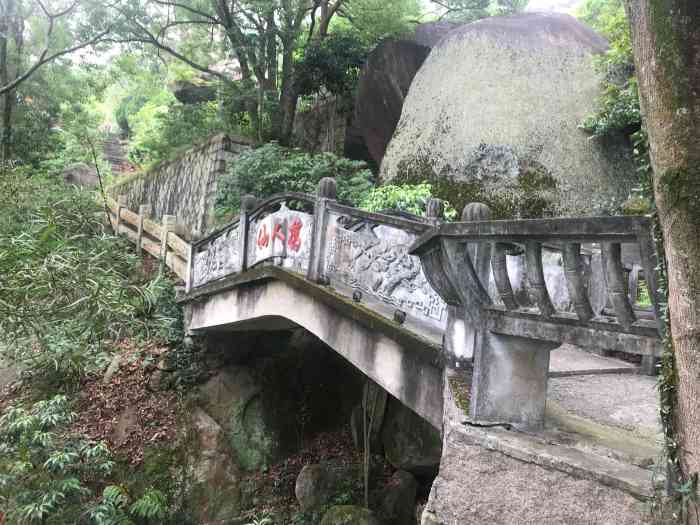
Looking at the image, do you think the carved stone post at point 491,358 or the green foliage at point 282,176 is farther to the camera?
the green foliage at point 282,176

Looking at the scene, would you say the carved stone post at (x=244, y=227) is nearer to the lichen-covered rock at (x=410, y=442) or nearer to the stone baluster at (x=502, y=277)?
the lichen-covered rock at (x=410, y=442)

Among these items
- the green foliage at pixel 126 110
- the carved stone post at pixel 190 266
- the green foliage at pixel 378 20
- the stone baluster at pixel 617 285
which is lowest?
the stone baluster at pixel 617 285

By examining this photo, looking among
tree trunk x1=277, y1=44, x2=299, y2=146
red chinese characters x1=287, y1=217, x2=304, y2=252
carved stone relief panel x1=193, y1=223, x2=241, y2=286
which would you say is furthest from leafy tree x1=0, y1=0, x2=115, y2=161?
red chinese characters x1=287, y1=217, x2=304, y2=252

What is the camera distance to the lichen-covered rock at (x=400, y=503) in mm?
6879

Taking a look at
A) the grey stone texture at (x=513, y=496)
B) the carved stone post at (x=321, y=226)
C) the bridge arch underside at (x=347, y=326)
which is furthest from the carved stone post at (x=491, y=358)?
the carved stone post at (x=321, y=226)

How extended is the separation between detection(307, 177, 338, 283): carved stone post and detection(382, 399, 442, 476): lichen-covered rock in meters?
3.01

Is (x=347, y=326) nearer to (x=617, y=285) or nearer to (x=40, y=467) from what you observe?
(x=617, y=285)

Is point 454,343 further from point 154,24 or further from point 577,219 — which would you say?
point 154,24

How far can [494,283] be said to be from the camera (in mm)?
3824

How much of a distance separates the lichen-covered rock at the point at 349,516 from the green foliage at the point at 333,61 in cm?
1006

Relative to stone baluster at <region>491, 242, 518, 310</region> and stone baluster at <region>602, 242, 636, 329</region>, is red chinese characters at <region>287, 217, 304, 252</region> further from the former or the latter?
stone baluster at <region>602, 242, 636, 329</region>

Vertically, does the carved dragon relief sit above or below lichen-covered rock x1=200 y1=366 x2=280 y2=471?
above

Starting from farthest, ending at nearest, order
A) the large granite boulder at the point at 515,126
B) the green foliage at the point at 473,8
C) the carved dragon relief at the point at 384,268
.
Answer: the green foliage at the point at 473,8
the large granite boulder at the point at 515,126
the carved dragon relief at the point at 384,268

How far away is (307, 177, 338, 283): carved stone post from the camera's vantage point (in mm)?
5207
